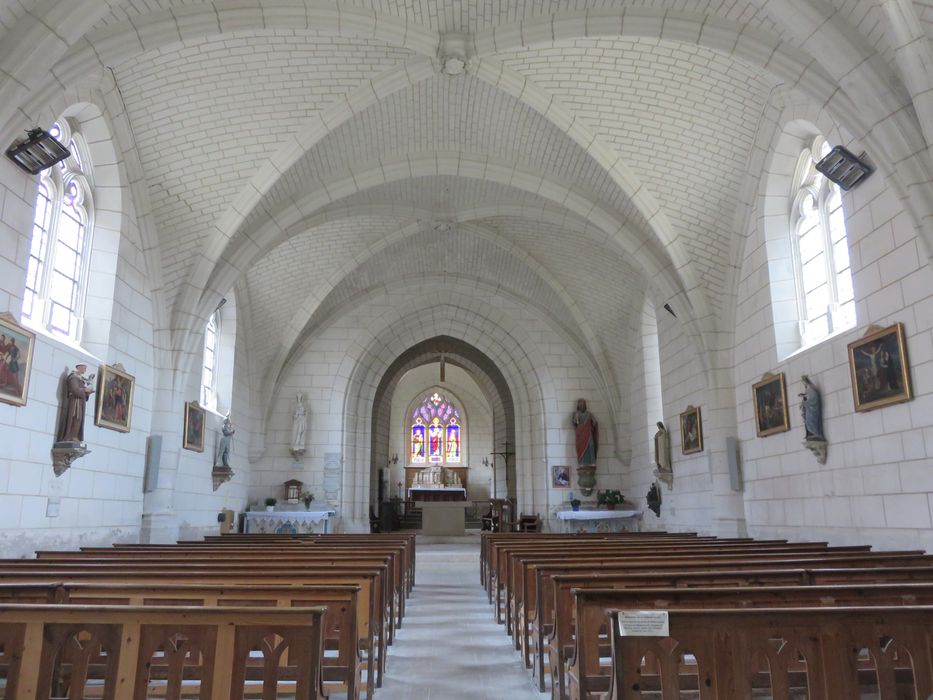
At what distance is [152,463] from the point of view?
36.3ft

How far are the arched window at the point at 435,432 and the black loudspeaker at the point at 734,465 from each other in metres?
20.3

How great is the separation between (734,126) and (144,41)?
24.7ft

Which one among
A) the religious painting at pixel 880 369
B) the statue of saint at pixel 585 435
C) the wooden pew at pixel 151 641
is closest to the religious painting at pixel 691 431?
the statue of saint at pixel 585 435

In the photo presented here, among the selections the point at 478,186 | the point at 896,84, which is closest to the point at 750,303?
the point at 896,84

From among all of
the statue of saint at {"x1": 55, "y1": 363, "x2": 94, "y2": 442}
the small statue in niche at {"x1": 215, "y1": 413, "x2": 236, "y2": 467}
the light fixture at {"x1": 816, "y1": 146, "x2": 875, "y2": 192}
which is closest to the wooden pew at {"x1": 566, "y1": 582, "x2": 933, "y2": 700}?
the light fixture at {"x1": 816, "y1": 146, "x2": 875, "y2": 192}

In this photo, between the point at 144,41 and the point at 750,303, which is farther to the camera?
the point at 750,303

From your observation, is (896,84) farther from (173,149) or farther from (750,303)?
(173,149)

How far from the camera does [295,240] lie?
48.8ft

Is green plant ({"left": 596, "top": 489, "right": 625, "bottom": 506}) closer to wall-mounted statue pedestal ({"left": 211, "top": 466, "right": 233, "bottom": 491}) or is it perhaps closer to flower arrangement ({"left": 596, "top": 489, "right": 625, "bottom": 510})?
flower arrangement ({"left": 596, "top": 489, "right": 625, "bottom": 510})

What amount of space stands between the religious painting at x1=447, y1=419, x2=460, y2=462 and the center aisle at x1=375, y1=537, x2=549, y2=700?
20310 millimetres

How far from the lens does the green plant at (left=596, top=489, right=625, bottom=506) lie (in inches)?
659

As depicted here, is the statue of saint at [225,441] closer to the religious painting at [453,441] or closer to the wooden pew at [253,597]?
the wooden pew at [253,597]

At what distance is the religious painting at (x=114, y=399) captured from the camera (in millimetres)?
9641

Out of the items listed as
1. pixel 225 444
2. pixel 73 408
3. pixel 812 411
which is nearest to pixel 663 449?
pixel 812 411
